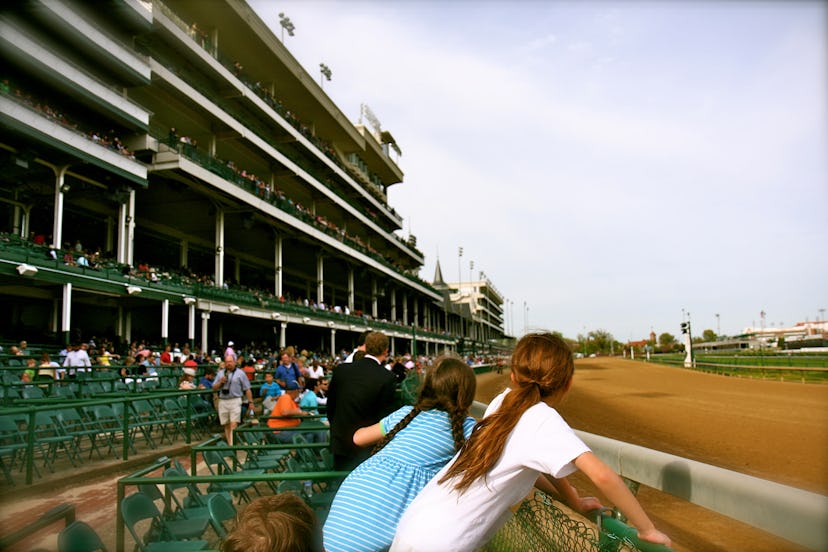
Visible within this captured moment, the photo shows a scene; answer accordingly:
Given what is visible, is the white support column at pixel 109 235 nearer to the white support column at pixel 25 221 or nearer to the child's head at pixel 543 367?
the white support column at pixel 25 221

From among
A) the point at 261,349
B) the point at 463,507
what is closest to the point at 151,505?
the point at 463,507

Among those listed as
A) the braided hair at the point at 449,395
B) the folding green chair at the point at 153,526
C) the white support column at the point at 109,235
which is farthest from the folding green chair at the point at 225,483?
the white support column at the point at 109,235

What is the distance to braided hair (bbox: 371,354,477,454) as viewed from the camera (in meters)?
2.63

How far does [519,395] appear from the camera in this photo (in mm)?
2078

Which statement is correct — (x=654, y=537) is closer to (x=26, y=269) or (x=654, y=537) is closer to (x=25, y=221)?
(x=26, y=269)

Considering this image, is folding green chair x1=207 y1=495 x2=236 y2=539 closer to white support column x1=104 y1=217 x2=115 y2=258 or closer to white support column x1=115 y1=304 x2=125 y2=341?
white support column x1=115 y1=304 x2=125 y2=341

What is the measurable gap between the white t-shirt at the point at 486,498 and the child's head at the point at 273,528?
370 millimetres

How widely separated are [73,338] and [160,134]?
10627 millimetres

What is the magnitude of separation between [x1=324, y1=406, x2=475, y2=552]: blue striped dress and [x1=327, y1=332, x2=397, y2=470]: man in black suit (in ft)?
4.80

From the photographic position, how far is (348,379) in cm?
419

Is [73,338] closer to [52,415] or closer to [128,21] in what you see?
[128,21]

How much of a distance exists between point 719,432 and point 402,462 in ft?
46.4

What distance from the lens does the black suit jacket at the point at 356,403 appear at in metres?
4.11

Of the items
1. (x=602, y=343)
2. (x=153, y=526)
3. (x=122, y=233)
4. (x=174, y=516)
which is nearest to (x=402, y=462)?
(x=153, y=526)
